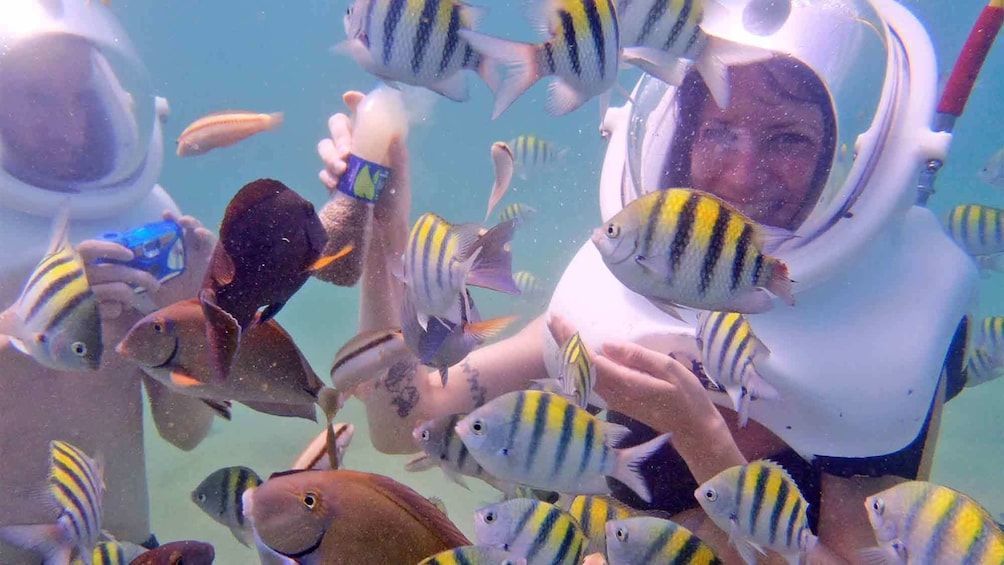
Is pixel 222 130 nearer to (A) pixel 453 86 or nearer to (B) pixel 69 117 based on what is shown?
(B) pixel 69 117

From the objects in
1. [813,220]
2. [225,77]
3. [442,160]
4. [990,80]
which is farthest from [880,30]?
[225,77]

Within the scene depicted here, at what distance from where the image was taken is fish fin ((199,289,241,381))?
1134 millimetres

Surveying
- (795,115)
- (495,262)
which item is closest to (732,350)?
(495,262)

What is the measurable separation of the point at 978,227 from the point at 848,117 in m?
2.74

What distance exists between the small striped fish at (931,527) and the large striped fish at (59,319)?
6.53 feet

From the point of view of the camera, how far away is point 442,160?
6994 cm

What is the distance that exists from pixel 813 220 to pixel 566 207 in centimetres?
4662

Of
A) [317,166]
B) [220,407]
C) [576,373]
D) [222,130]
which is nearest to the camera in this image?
[220,407]

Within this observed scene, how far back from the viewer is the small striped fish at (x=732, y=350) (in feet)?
6.29

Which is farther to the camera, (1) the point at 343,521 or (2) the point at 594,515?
(2) the point at 594,515

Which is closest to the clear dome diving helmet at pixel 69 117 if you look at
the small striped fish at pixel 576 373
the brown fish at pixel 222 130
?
the brown fish at pixel 222 130

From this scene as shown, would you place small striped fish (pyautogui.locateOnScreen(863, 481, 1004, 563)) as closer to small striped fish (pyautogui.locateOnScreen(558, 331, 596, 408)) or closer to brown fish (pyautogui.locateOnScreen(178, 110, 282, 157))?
small striped fish (pyautogui.locateOnScreen(558, 331, 596, 408))

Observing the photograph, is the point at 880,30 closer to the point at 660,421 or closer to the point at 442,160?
the point at 660,421

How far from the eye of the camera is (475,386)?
11.5 ft
